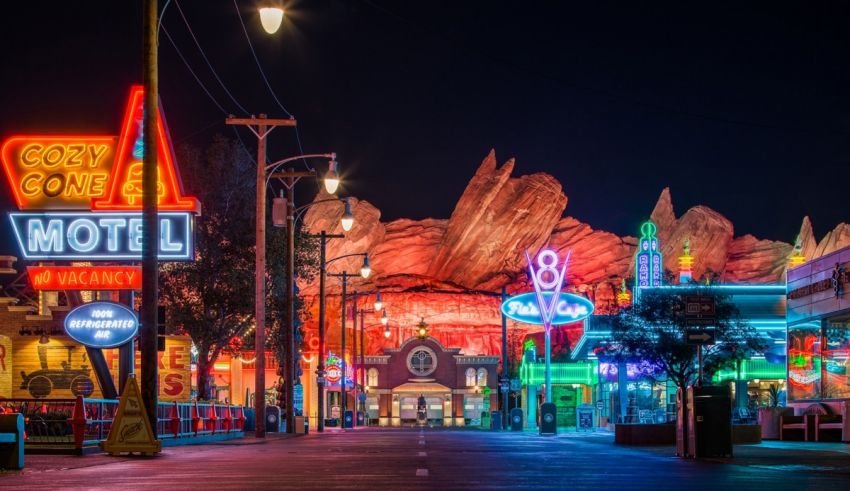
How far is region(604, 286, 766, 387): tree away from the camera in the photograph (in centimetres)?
4378

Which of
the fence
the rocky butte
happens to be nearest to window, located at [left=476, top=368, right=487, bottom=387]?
the rocky butte

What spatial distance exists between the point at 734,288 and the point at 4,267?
38.5 metres

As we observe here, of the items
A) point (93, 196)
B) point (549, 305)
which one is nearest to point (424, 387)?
point (549, 305)

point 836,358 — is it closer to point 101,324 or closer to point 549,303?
point 549,303

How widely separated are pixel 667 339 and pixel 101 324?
22590 mm

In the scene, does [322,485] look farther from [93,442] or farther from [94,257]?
[94,257]

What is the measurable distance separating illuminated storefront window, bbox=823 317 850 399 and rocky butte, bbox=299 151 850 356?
122m

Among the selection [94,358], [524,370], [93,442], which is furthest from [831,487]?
[524,370]

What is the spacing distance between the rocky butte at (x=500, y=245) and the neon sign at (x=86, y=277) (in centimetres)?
12885

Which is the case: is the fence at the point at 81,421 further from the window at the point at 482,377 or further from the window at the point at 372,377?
the window at the point at 482,377

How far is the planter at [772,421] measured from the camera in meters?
38.6

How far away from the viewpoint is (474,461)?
19141 millimetres

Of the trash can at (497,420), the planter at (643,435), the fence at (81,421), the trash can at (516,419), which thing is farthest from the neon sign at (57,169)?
the trash can at (497,420)

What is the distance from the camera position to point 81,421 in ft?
73.7
